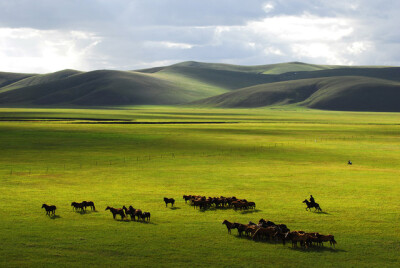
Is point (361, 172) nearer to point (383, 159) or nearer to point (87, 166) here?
point (383, 159)

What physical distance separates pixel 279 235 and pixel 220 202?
361 inches

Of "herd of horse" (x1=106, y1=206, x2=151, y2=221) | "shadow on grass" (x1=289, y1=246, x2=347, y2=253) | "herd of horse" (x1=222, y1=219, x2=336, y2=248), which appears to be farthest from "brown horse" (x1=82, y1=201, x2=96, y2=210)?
"shadow on grass" (x1=289, y1=246, x2=347, y2=253)

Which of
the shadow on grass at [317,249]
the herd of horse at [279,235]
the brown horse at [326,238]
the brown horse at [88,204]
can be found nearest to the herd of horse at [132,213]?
the brown horse at [88,204]

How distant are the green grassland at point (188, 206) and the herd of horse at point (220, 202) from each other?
2.38 ft

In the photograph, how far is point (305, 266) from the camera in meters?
22.3

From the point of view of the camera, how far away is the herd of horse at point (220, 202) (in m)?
32.9

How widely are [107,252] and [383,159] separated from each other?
178ft

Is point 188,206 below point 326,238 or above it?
above

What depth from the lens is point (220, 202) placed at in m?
34.1

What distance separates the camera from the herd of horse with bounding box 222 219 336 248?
24.7 metres

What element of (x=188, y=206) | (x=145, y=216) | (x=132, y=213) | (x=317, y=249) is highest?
(x=132, y=213)

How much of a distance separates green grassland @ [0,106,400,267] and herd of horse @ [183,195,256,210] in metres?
0.73

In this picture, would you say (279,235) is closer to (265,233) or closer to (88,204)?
(265,233)

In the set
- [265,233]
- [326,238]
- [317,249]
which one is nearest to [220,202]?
[265,233]
